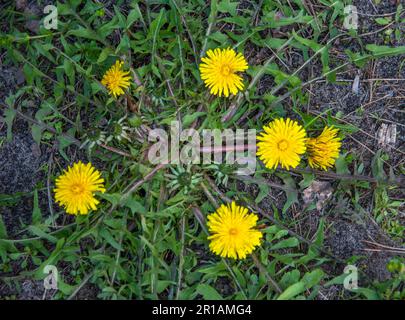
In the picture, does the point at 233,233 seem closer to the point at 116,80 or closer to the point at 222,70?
the point at 222,70

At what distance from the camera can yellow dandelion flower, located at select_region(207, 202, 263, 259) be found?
264 centimetres

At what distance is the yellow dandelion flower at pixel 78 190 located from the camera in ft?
8.56

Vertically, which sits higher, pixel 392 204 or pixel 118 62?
pixel 118 62

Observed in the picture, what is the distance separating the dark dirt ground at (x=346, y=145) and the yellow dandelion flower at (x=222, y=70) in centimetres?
35

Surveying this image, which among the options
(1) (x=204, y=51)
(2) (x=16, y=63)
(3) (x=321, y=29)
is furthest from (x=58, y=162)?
(3) (x=321, y=29)

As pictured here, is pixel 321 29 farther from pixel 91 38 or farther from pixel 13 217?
pixel 13 217

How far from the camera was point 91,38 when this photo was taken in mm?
2924

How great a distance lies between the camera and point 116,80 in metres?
2.80

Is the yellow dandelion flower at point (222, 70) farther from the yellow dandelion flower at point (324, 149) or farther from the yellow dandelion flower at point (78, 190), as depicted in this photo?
the yellow dandelion flower at point (78, 190)

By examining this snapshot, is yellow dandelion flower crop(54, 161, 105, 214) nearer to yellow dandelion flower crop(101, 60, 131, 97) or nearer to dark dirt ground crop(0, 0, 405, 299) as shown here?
dark dirt ground crop(0, 0, 405, 299)

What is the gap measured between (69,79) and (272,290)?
1728mm

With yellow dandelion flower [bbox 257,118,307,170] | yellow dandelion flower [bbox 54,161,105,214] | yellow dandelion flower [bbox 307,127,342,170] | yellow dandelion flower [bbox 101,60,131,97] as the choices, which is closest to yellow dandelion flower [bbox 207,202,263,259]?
yellow dandelion flower [bbox 257,118,307,170]

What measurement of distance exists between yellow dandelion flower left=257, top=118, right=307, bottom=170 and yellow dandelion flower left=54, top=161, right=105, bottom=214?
91 cm
